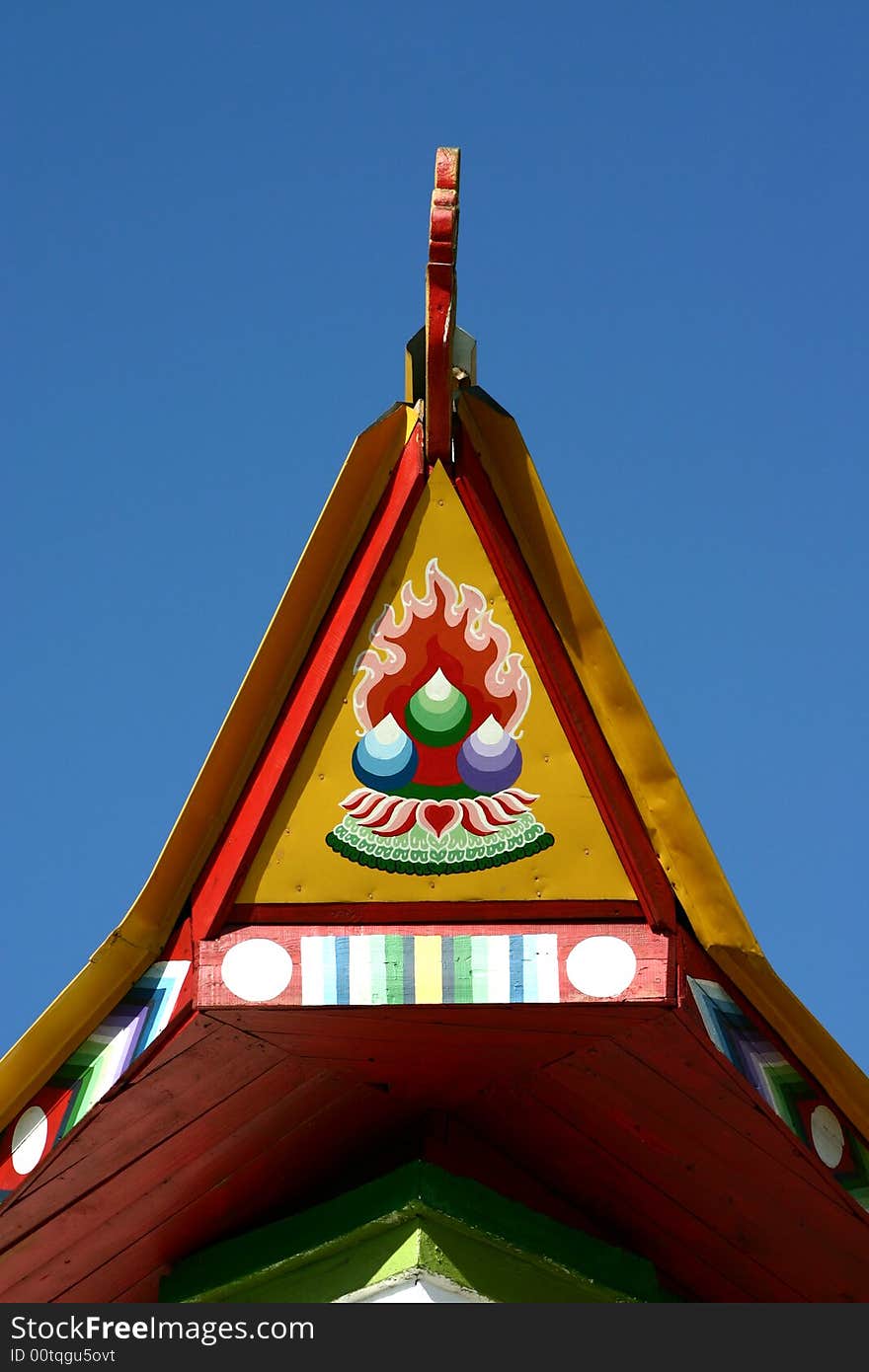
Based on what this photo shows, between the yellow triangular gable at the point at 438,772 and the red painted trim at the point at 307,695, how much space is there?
4 centimetres

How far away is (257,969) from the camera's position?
5.79m

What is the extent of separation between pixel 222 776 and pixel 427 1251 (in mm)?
1456

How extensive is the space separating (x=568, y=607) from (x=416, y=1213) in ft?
5.85

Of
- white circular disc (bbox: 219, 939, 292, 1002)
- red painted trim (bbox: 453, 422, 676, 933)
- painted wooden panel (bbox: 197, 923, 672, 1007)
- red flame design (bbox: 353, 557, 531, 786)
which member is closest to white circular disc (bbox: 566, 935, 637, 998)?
painted wooden panel (bbox: 197, 923, 672, 1007)

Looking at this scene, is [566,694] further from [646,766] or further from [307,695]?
[307,695]

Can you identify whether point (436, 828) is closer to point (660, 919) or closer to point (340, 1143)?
point (660, 919)

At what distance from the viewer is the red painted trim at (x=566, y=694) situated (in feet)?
19.3

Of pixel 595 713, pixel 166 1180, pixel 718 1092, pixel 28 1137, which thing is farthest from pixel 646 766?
pixel 28 1137

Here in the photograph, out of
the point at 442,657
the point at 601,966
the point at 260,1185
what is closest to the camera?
the point at 601,966

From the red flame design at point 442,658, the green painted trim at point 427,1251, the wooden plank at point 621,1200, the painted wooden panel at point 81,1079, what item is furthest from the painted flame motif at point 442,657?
the green painted trim at point 427,1251

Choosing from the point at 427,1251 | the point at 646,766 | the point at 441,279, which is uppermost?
the point at 441,279

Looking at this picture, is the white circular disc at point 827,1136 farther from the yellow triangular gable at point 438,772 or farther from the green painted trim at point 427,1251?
the yellow triangular gable at point 438,772

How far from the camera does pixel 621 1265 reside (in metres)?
6.45

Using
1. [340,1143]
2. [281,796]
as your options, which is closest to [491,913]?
[281,796]
